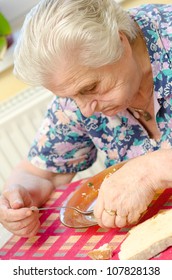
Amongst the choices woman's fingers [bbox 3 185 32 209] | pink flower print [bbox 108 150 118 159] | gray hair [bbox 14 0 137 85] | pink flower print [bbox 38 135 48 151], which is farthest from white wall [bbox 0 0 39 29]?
gray hair [bbox 14 0 137 85]

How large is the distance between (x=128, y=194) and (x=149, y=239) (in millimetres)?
136

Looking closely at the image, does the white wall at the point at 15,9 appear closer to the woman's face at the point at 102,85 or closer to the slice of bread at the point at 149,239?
the woman's face at the point at 102,85

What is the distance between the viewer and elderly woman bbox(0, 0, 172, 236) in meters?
1.58

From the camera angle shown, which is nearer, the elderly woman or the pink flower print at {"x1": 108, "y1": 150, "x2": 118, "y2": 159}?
the elderly woman

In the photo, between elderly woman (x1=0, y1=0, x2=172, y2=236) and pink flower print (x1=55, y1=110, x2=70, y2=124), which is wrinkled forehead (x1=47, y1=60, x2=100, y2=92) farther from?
pink flower print (x1=55, y1=110, x2=70, y2=124)

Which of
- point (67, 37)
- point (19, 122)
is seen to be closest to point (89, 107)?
point (67, 37)

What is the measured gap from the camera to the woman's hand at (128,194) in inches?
60.7

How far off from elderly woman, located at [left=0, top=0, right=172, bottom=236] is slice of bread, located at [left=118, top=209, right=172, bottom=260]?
0.14 ft

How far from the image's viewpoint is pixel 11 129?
3.01 meters

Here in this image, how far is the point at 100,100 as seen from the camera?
173 cm

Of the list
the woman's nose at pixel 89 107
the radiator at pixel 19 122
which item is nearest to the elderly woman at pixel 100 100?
the woman's nose at pixel 89 107

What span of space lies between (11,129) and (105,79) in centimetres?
140

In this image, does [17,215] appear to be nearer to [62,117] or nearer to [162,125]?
[62,117]

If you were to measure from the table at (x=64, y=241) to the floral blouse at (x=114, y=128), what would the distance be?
31cm
